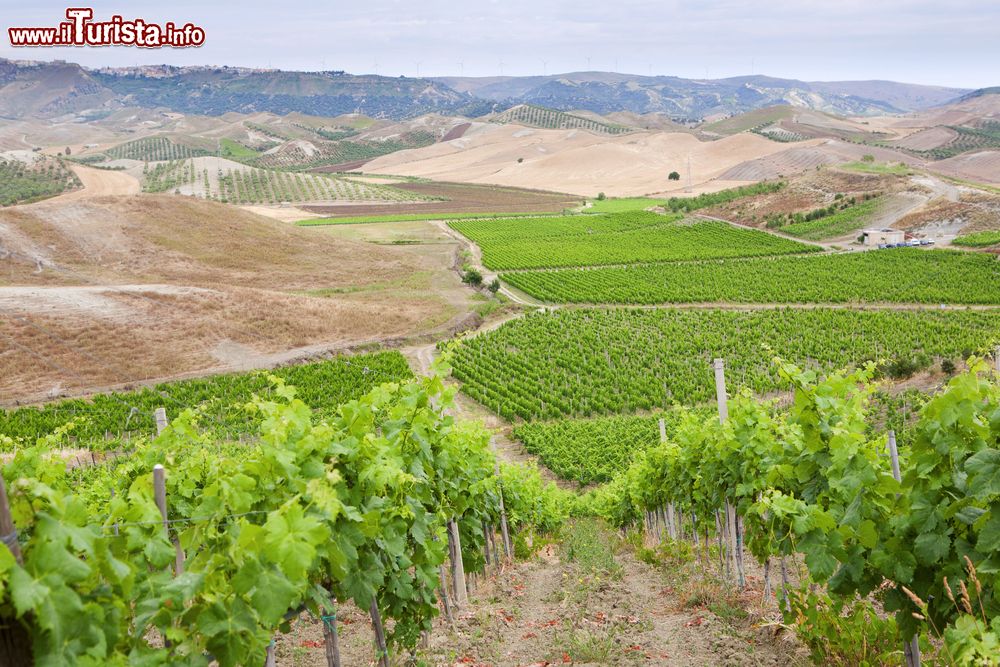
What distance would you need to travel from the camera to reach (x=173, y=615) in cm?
419

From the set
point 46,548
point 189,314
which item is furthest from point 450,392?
point 189,314

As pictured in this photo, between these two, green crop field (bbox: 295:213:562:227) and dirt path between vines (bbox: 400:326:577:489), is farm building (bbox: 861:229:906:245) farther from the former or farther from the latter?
green crop field (bbox: 295:213:562:227)

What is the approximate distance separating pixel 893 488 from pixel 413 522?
13.3ft

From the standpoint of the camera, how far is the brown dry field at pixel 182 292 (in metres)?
35.0

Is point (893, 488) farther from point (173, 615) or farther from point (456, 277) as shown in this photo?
point (456, 277)

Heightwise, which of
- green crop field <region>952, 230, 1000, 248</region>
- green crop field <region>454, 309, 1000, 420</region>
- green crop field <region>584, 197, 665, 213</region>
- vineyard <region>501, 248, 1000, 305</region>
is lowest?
green crop field <region>454, 309, 1000, 420</region>

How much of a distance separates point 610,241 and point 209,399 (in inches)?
1974

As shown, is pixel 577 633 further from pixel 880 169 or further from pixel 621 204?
pixel 621 204

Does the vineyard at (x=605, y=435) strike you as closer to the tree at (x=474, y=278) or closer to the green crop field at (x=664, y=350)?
the green crop field at (x=664, y=350)

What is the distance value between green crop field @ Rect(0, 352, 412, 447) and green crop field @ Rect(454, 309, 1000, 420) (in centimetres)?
439

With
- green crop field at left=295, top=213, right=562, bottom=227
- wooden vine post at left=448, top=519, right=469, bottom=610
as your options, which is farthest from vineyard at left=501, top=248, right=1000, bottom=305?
wooden vine post at left=448, top=519, right=469, bottom=610

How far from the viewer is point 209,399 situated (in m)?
30.4

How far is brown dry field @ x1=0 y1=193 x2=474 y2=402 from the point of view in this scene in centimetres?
3500

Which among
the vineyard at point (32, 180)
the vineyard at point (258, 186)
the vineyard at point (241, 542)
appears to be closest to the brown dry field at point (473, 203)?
the vineyard at point (258, 186)
